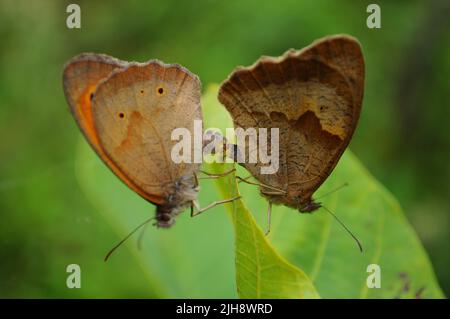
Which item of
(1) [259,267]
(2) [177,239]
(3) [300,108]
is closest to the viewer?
(1) [259,267]

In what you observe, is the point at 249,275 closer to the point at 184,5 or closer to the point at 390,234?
the point at 390,234

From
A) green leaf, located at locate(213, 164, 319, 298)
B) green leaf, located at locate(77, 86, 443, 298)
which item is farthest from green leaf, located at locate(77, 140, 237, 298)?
green leaf, located at locate(213, 164, 319, 298)

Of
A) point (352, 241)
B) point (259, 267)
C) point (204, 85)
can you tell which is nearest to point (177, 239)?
point (352, 241)

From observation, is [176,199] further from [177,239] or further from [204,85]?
[204,85]

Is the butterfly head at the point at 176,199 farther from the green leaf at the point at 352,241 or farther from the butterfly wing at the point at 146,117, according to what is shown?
the green leaf at the point at 352,241

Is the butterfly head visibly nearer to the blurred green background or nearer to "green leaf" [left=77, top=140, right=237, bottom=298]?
"green leaf" [left=77, top=140, right=237, bottom=298]

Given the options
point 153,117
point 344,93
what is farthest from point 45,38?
point 344,93

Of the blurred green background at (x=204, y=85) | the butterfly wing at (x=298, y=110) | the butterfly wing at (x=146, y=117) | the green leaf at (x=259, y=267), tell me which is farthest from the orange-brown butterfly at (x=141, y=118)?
the blurred green background at (x=204, y=85)
